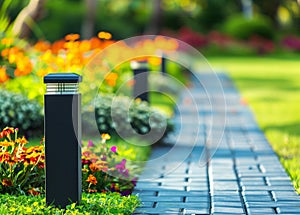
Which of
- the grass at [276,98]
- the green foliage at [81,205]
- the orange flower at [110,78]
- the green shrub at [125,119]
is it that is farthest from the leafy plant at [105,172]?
the orange flower at [110,78]

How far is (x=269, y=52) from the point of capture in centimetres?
3344

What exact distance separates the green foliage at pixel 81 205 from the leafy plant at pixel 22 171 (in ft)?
0.78

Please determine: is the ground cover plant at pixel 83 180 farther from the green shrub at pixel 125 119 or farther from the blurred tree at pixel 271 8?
the blurred tree at pixel 271 8

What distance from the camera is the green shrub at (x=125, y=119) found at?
26.9 feet

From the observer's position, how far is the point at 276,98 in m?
14.2

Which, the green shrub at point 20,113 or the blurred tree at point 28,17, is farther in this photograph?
the blurred tree at point 28,17

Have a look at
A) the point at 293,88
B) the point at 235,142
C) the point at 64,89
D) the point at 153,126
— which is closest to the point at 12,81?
the point at 153,126

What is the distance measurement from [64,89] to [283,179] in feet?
8.58

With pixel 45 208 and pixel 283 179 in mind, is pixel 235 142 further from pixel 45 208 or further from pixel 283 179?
pixel 45 208

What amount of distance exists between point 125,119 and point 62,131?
135 inches

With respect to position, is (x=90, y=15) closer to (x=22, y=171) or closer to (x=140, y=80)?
(x=140, y=80)

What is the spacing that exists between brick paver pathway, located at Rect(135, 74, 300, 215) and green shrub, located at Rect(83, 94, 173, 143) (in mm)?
325

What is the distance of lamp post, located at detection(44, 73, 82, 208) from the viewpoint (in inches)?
189

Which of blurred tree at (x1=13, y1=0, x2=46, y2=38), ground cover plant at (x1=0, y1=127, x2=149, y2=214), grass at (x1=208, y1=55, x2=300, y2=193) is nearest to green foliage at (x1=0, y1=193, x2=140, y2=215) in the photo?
ground cover plant at (x1=0, y1=127, x2=149, y2=214)
